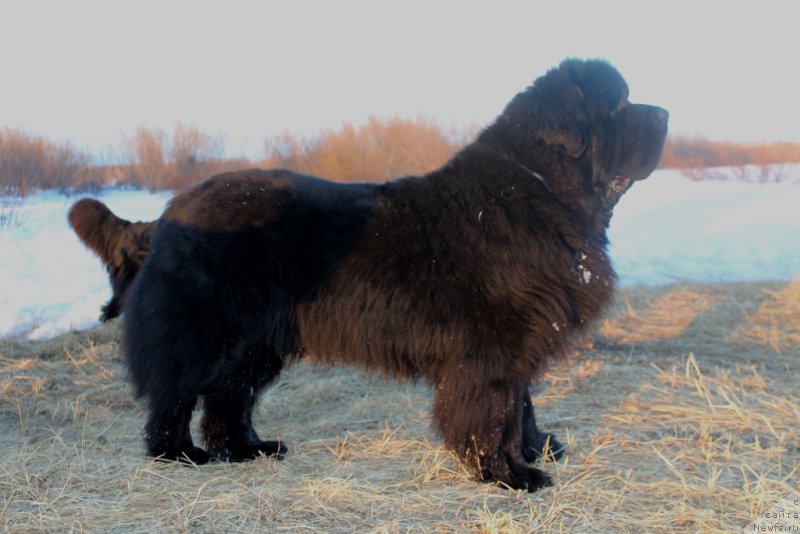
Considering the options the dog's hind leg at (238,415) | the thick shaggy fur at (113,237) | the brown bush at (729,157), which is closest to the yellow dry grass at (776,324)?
the dog's hind leg at (238,415)

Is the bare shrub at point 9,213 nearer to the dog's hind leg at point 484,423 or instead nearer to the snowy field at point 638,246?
the snowy field at point 638,246

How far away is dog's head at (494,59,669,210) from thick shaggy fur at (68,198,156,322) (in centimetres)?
337

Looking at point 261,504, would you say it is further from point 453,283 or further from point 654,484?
point 654,484

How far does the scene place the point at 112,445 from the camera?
12.1 feet

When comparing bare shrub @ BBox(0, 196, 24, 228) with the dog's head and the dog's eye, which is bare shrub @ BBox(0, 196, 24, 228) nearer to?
the dog's head

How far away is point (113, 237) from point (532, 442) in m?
3.77

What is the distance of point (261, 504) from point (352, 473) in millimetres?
557

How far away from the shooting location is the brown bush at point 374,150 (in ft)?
42.9

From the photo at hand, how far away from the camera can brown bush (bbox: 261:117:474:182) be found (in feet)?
42.9

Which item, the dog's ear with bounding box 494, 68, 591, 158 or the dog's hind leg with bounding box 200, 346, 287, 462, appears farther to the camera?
the dog's hind leg with bounding box 200, 346, 287, 462

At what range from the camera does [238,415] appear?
360cm

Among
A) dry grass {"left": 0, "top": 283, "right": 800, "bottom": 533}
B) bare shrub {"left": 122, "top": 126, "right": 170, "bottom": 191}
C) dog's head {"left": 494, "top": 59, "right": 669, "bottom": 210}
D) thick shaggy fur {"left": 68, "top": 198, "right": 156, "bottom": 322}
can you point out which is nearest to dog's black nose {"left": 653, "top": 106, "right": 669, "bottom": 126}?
dog's head {"left": 494, "top": 59, "right": 669, "bottom": 210}

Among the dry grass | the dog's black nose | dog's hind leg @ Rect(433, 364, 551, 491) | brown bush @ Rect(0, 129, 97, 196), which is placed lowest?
the dry grass

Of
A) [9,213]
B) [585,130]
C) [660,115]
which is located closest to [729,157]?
[9,213]
